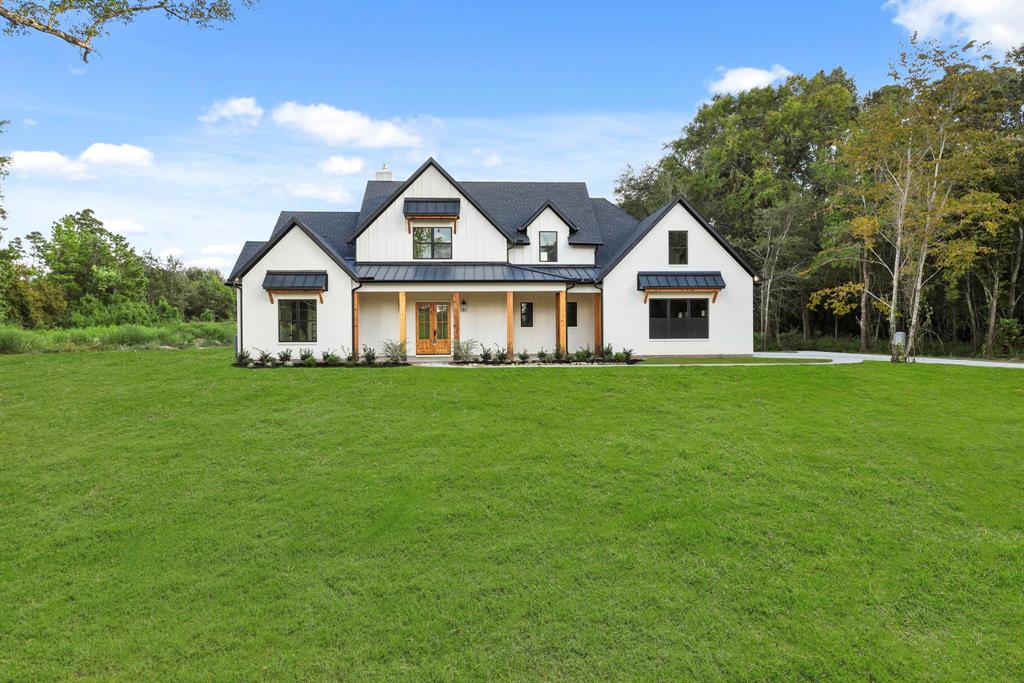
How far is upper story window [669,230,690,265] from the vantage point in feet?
65.2

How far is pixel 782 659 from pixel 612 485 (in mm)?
3199

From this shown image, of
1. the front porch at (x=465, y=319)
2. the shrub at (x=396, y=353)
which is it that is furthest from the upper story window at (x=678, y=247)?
the shrub at (x=396, y=353)

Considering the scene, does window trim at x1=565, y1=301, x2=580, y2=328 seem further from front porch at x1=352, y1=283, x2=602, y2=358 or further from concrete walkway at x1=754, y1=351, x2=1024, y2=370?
concrete walkway at x1=754, y1=351, x2=1024, y2=370

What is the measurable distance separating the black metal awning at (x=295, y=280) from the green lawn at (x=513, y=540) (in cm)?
715

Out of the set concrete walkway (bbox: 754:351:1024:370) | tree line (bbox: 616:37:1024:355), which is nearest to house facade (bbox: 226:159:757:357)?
concrete walkway (bbox: 754:351:1024:370)

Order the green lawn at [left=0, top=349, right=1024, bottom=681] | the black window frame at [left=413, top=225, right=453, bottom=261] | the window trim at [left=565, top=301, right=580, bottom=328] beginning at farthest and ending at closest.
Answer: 1. the window trim at [left=565, top=301, right=580, bottom=328]
2. the black window frame at [left=413, top=225, right=453, bottom=261]
3. the green lawn at [left=0, top=349, right=1024, bottom=681]

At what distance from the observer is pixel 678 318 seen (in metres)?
19.8

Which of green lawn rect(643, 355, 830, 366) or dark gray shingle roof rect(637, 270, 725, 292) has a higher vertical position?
dark gray shingle roof rect(637, 270, 725, 292)

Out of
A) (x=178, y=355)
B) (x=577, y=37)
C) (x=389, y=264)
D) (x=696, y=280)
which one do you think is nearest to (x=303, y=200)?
(x=389, y=264)

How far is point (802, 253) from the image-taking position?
3042 cm

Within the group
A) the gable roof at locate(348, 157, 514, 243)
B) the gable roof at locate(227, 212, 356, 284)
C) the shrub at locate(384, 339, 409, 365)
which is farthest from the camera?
the gable roof at locate(348, 157, 514, 243)

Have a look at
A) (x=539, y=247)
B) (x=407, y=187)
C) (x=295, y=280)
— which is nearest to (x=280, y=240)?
(x=295, y=280)

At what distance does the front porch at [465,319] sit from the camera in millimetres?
20234

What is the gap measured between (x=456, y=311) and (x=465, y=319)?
1.42m
